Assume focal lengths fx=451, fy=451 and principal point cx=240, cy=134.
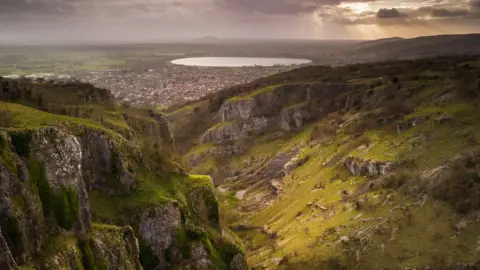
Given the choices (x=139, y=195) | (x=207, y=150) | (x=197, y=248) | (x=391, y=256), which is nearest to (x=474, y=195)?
(x=391, y=256)

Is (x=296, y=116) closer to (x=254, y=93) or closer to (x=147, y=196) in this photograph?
(x=254, y=93)

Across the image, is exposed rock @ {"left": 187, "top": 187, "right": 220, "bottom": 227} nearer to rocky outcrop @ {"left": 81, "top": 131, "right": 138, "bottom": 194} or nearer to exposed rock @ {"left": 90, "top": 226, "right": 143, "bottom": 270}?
rocky outcrop @ {"left": 81, "top": 131, "right": 138, "bottom": 194}

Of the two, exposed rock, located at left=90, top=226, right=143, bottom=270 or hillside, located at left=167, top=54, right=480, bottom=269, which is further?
hillside, located at left=167, top=54, right=480, bottom=269

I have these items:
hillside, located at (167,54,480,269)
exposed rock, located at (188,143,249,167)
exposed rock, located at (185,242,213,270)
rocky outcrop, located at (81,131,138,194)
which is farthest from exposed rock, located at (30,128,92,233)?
exposed rock, located at (188,143,249,167)

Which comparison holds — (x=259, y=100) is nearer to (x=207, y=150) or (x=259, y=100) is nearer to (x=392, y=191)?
(x=207, y=150)

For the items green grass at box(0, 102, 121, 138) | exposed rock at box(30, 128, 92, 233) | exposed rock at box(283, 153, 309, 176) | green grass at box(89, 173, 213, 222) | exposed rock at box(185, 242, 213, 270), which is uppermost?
green grass at box(0, 102, 121, 138)
